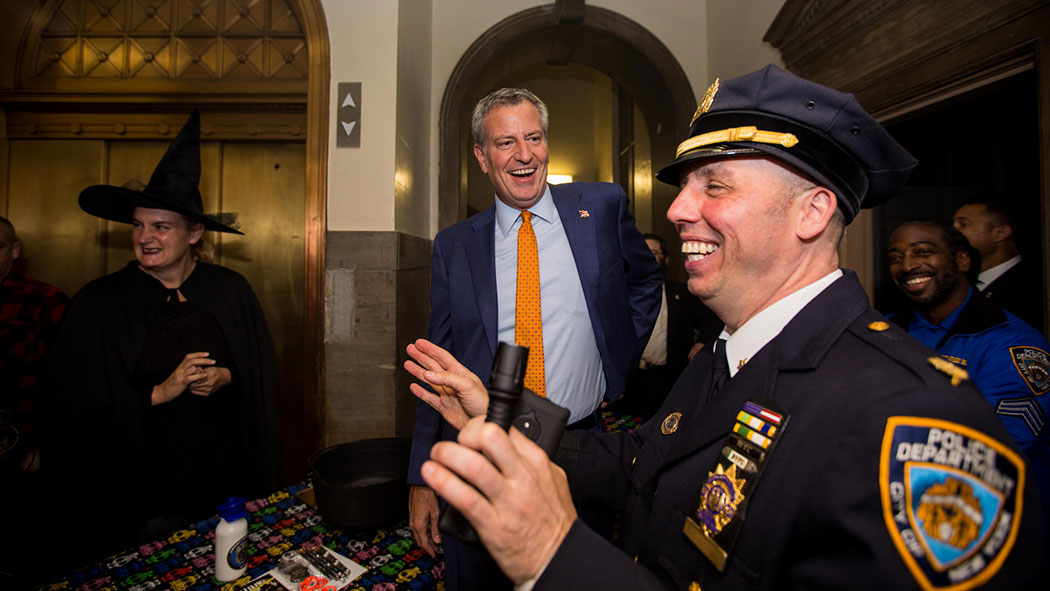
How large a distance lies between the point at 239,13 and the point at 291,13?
368mm

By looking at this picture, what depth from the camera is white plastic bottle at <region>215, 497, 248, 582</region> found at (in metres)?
1.21

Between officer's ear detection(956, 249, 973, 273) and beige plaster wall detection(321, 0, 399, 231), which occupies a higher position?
beige plaster wall detection(321, 0, 399, 231)

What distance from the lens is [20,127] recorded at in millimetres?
3324

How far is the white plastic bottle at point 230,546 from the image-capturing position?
1207 millimetres

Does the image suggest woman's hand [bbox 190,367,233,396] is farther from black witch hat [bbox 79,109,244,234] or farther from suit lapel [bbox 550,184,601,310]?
suit lapel [bbox 550,184,601,310]

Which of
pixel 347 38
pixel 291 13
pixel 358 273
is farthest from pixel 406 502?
pixel 291 13

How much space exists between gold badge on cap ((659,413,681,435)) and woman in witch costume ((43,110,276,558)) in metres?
1.85

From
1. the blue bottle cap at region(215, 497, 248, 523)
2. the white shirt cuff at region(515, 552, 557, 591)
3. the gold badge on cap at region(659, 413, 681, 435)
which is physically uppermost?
the gold badge on cap at region(659, 413, 681, 435)

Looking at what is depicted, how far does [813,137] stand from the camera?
0.89 metres

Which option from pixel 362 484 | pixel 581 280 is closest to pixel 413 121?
pixel 581 280

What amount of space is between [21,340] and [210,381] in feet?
4.04

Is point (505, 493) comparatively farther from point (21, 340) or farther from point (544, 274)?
point (21, 340)

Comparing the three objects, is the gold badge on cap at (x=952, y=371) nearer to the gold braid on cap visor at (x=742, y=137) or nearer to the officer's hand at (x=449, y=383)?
the gold braid on cap visor at (x=742, y=137)

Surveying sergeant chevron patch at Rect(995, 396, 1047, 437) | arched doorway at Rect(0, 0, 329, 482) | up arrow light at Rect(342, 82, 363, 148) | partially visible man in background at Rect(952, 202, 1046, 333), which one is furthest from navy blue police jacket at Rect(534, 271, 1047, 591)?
arched doorway at Rect(0, 0, 329, 482)
